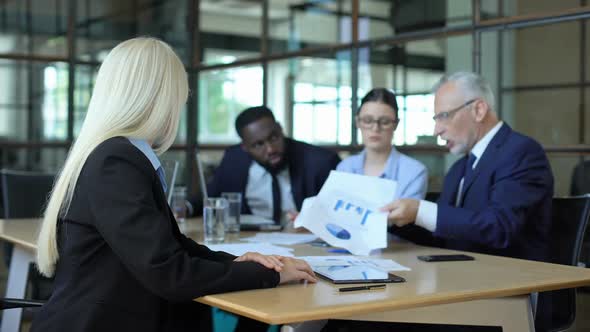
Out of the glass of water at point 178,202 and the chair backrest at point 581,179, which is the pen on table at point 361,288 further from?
the chair backrest at point 581,179

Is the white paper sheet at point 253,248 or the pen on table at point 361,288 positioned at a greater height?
the pen on table at point 361,288

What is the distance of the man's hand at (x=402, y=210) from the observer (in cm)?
234

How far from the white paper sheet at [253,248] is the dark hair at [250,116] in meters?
1.05

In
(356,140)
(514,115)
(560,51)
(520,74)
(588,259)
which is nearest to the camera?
(588,259)

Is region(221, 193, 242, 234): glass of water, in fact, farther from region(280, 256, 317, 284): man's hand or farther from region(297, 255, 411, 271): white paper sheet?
region(280, 256, 317, 284): man's hand

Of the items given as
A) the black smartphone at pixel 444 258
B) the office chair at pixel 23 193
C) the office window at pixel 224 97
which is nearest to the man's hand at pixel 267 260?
the black smartphone at pixel 444 258

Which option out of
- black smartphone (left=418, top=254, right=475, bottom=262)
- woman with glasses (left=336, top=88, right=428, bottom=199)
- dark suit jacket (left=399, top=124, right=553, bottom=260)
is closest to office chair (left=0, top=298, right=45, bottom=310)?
black smartphone (left=418, top=254, right=475, bottom=262)

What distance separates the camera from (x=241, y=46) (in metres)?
7.64

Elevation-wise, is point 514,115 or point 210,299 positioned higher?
point 514,115

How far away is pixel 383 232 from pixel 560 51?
3998 mm

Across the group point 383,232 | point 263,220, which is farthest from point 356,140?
point 383,232

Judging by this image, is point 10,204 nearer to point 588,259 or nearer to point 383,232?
point 383,232

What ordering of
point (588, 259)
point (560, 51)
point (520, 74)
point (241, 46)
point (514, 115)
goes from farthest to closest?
point (241, 46), point (520, 74), point (560, 51), point (514, 115), point (588, 259)

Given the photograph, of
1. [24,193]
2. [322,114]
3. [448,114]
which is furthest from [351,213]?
[322,114]
